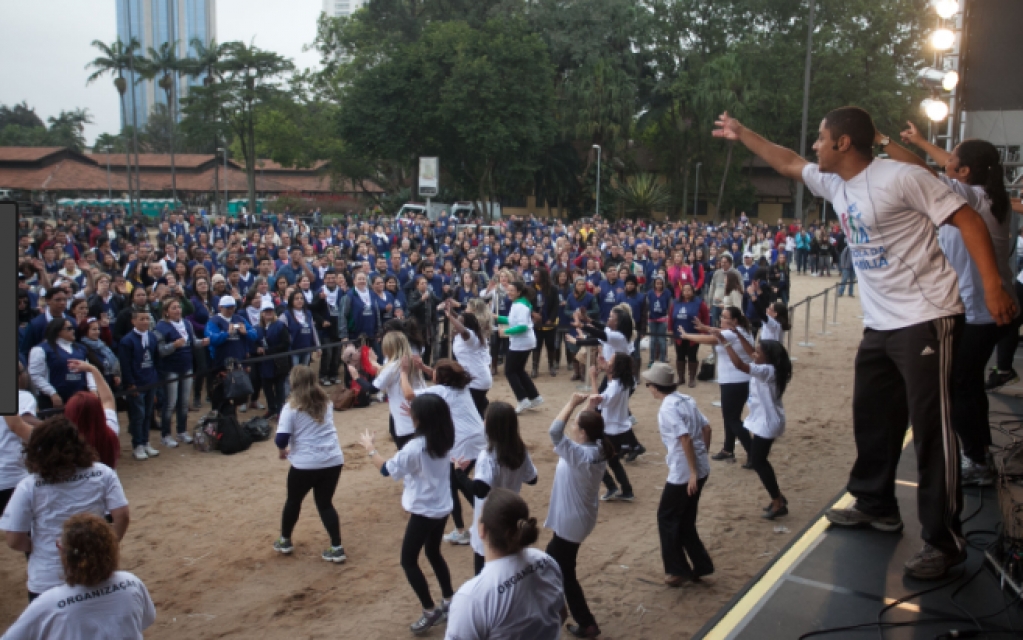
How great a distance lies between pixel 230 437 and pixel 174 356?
4.09 ft

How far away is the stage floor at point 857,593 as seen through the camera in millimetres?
3004

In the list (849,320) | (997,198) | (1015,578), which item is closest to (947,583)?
(1015,578)

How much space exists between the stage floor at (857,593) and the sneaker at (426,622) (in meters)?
2.46

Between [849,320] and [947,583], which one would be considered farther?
[849,320]

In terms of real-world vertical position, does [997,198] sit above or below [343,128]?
below

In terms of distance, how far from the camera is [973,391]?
14.0ft

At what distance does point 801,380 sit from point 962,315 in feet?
34.6

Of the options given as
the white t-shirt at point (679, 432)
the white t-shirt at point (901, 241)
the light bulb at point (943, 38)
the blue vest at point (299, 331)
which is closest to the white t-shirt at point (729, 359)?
the white t-shirt at point (679, 432)

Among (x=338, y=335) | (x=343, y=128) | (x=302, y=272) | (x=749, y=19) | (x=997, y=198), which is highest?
(x=749, y=19)

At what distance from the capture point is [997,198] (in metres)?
4.15

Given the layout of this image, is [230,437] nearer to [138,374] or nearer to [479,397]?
[138,374]

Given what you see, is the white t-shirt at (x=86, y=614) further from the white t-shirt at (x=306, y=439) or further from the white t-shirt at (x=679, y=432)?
the white t-shirt at (x=679, y=432)

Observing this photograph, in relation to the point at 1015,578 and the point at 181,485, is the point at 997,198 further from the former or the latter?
the point at 181,485

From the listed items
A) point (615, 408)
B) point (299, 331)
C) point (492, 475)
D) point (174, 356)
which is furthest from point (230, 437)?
point (492, 475)
